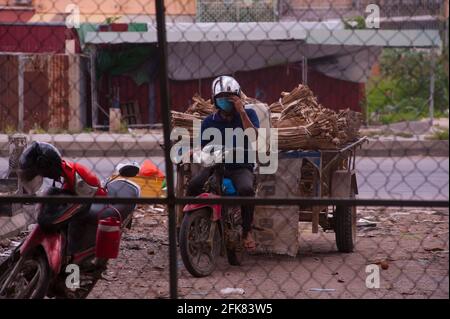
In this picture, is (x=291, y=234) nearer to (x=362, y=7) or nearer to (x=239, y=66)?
(x=362, y=7)

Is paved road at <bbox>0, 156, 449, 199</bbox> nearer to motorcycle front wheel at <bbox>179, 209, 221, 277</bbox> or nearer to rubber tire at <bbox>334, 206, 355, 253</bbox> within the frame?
rubber tire at <bbox>334, 206, 355, 253</bbox>

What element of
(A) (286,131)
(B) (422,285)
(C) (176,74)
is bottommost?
(B) (422,285)

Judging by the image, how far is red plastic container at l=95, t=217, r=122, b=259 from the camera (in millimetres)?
5234

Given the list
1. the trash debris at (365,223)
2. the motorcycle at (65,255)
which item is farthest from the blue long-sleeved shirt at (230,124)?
the trash debris at (365,223)

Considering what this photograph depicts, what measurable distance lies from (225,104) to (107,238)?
234cm

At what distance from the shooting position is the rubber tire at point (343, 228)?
25.6ft

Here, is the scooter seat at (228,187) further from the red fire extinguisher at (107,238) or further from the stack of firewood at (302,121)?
the red fire extinguisher at (107,238)

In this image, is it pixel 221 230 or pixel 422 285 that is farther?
pixel 221 230

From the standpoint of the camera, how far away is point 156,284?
6582 mm

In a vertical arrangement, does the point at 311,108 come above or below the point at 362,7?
below

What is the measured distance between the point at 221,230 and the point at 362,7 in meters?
6.59
